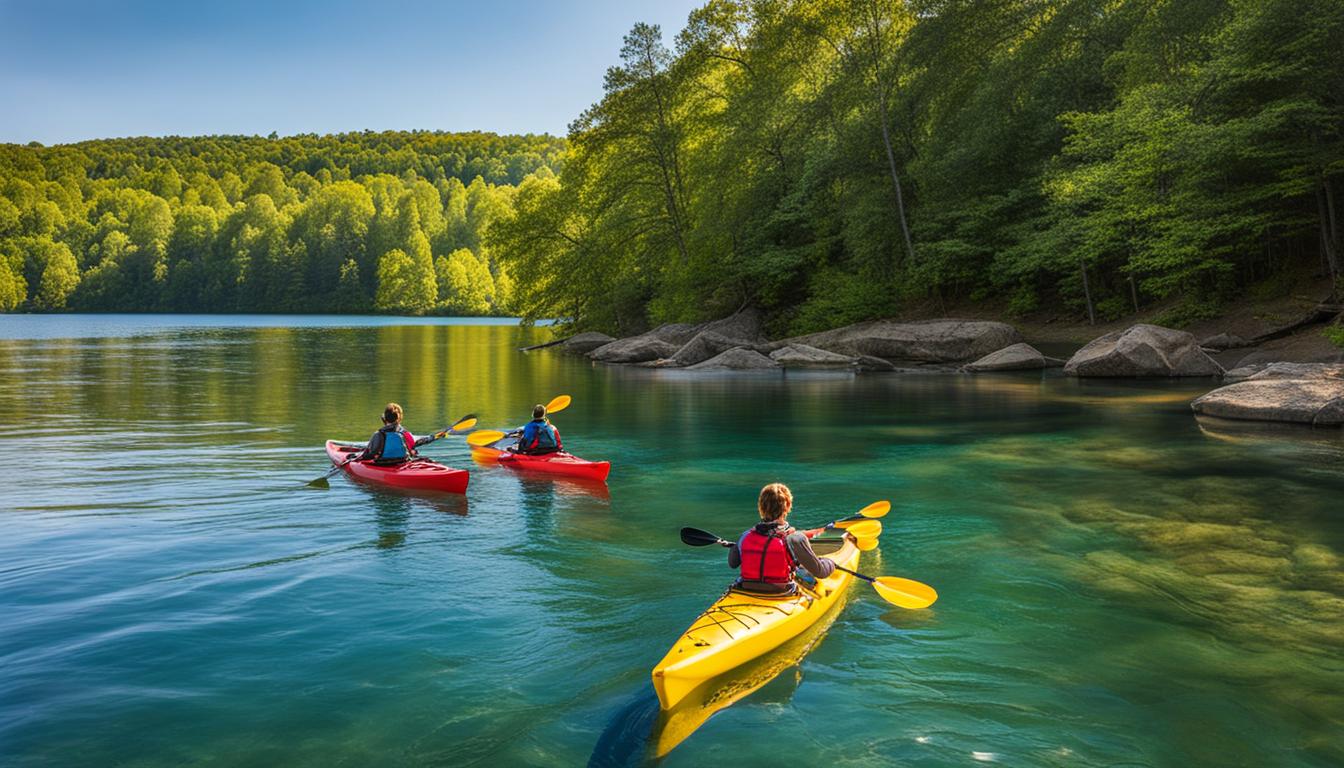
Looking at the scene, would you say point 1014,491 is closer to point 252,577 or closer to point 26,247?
point 252,577

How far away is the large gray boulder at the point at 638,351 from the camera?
35.5 metres

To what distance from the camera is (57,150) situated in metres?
162

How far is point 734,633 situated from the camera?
571 centimetres

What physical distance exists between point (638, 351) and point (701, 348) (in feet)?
9.99

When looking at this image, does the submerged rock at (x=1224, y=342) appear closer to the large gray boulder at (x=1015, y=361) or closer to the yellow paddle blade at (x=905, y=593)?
the large gray boulder at (x=1015, y=361)

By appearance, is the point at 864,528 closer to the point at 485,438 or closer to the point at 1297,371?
the point at 485,438

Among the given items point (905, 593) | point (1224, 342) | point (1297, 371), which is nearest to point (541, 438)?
point (905, 593)

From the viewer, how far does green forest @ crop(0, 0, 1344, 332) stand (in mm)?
23266

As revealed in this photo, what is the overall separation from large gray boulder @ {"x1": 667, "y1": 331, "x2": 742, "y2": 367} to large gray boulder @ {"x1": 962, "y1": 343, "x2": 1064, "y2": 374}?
952 cm

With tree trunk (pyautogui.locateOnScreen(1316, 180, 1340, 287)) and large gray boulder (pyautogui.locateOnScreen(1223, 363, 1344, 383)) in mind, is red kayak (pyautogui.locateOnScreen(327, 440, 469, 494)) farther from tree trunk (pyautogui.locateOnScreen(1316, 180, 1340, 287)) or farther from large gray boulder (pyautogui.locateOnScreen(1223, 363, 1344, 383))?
tree trunk (pyautogui.locateOnScreen(1316, 180, 1340, 287))

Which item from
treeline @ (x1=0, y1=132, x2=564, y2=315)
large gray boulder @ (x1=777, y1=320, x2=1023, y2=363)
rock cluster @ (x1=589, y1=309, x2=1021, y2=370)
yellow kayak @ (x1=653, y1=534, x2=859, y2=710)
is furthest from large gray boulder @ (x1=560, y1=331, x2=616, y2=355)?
treeline @ (x1=0, y1=132, x2=564, y2=315)

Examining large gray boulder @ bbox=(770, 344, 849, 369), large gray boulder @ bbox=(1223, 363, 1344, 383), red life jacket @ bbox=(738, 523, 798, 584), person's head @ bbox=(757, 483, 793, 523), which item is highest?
large gray boulder @ bbox=(770, 344, 849, 369)

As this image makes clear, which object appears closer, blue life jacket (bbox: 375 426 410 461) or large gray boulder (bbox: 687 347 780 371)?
blue life jacket (bbox: 375 426 410 461)

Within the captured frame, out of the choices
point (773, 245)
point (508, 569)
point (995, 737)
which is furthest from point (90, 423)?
point (773, 245)
